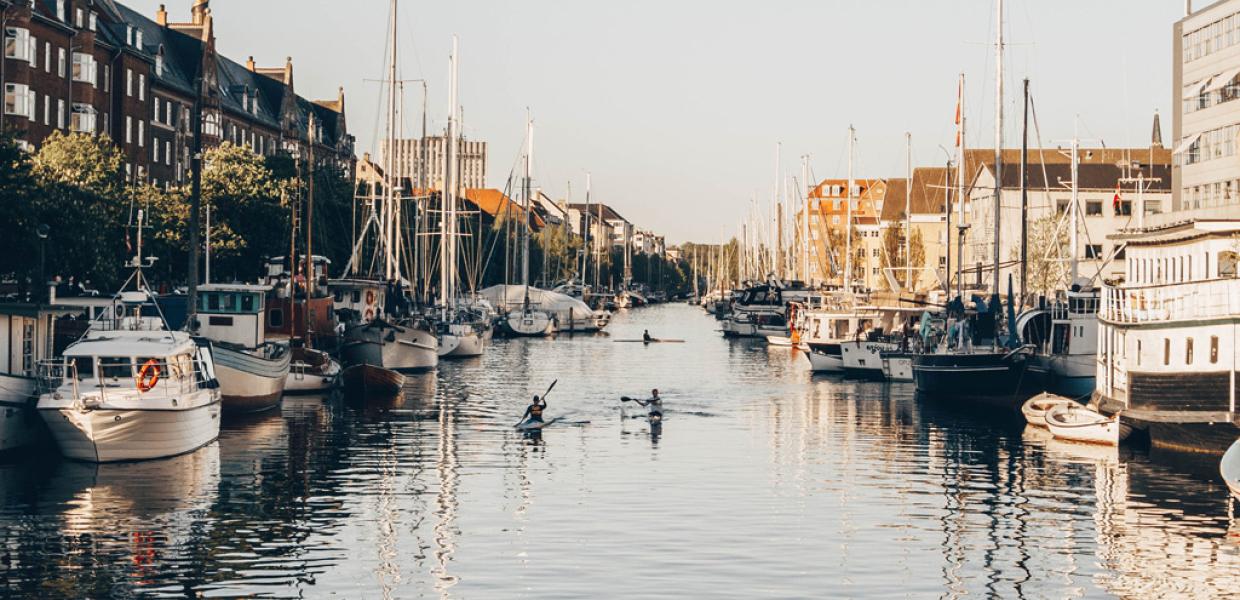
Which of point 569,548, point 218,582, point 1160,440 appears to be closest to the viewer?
point 218,582

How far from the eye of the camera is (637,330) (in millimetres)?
164750

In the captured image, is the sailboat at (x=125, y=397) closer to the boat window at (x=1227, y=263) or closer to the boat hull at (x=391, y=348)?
the boat window at (x=1227, y=263)

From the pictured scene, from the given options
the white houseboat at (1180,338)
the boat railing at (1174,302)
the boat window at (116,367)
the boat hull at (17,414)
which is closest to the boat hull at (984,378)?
the boat railing at (1174,302)

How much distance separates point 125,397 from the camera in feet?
142

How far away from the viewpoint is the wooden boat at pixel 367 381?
71.2m

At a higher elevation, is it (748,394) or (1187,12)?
(1187,12)

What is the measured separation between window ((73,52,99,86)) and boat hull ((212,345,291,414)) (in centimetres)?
4480

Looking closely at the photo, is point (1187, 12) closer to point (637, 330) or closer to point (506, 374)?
point (506, 374)

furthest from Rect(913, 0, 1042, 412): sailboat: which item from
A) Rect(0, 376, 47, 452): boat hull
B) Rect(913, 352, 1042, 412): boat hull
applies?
Rect(0, 376, 47, 452): boat hull

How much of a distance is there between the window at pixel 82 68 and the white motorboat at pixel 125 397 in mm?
57297

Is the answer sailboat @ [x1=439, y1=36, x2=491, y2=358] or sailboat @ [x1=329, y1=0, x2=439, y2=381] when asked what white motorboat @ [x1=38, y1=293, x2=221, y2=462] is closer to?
sailboat @ [x1=329, y1=0, x2=439, y2=381]

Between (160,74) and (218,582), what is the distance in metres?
97.2

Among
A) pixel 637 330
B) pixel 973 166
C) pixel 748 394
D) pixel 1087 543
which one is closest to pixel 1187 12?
pixel 748 394

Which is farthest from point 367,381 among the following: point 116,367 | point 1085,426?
point 1085,426
